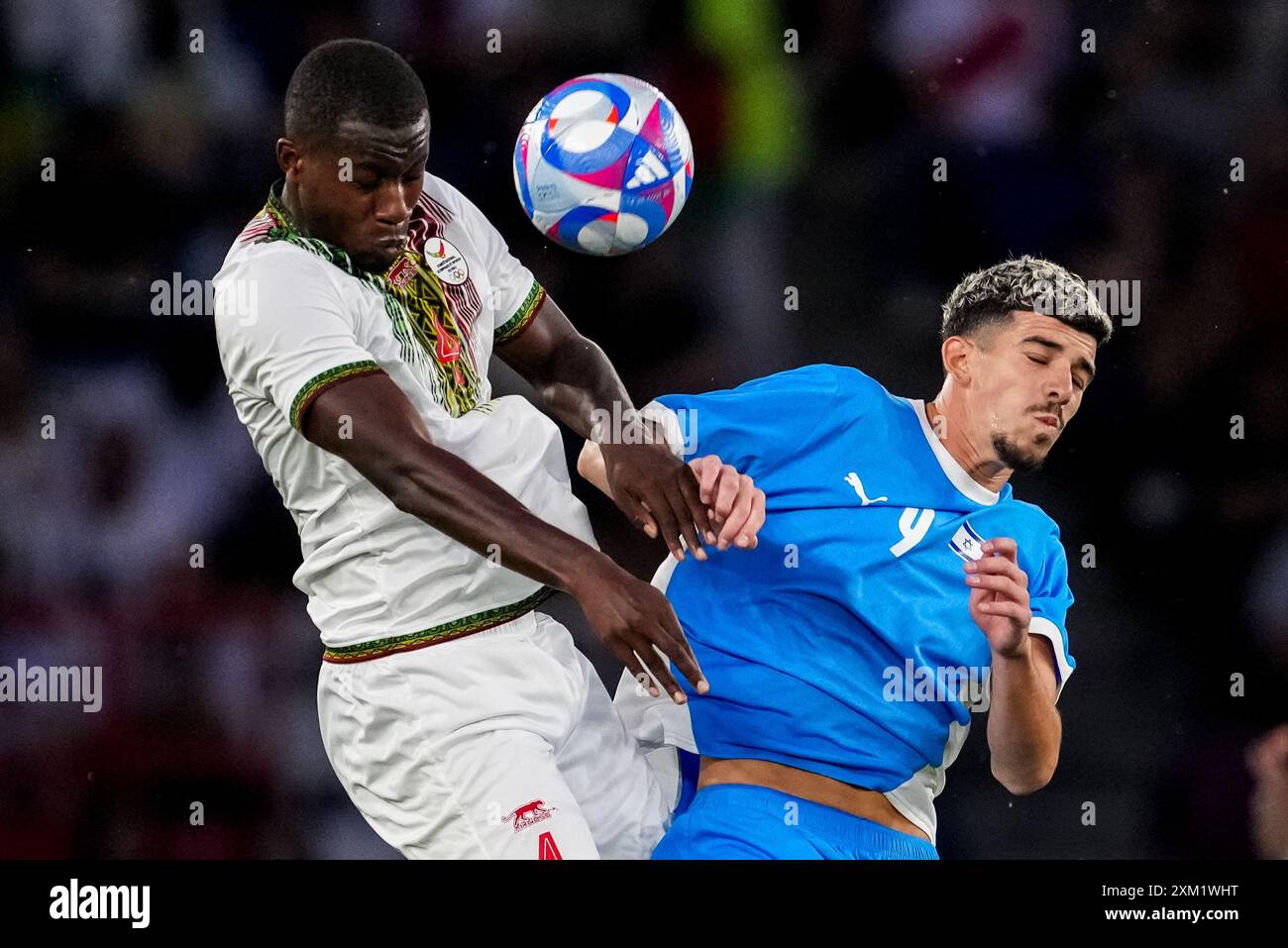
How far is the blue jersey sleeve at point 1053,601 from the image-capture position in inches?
120

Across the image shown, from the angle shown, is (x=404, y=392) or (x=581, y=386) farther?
(x=581, y=386)

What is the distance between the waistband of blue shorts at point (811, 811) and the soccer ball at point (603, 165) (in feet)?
3.60

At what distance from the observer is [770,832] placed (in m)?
2.94

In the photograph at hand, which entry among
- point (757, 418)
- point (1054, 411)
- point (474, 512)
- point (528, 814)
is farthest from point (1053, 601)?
point (474, 512)

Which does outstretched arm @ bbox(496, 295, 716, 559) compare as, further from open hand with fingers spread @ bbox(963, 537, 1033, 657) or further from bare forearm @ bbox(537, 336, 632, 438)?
open hand with fingers spread @ bbox(963, 537, 1033, 657)

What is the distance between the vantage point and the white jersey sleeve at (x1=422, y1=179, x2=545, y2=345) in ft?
9.94

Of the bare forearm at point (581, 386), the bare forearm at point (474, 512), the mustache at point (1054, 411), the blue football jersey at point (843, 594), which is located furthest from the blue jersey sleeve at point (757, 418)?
the bare forearm at point (474, 512)

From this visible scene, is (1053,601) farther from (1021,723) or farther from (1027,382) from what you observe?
(1027,382)

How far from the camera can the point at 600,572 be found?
2381mm

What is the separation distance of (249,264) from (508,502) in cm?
60

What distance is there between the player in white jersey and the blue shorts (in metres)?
0.11

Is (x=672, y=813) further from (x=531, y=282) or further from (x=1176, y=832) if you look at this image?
(x=1176, y=832)

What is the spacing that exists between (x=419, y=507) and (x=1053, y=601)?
137 centimetres

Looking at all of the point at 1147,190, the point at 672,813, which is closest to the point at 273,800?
the point at 672,813
